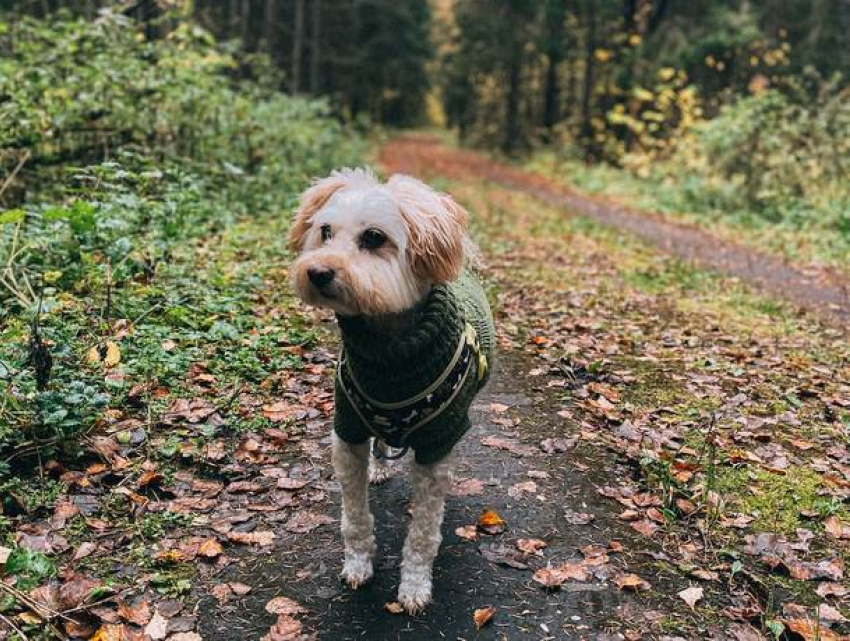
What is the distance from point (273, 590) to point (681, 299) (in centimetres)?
725

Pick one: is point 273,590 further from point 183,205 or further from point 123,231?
point 183,205

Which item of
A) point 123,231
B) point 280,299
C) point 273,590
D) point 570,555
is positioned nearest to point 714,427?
point 570,555

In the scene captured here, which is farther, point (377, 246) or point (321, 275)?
point (377, 246)

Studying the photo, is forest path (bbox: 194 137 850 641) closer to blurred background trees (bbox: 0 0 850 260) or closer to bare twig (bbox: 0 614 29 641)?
bare twig (bbox: 0 614 29 641)

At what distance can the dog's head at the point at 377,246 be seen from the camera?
301cm

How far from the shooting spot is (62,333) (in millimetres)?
5078

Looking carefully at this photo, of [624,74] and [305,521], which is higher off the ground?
[624,74]

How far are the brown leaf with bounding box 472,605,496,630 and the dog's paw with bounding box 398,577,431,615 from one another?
265 millimetres

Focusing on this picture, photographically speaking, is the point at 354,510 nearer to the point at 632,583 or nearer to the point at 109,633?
the point at 109,633

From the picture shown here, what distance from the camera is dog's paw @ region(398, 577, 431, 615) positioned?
345cm

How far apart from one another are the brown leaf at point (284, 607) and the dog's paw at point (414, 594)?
52cm

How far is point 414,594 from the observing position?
347 centimetres

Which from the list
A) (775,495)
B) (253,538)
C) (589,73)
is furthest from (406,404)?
(589,73)

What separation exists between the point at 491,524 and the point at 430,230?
6.62ft
